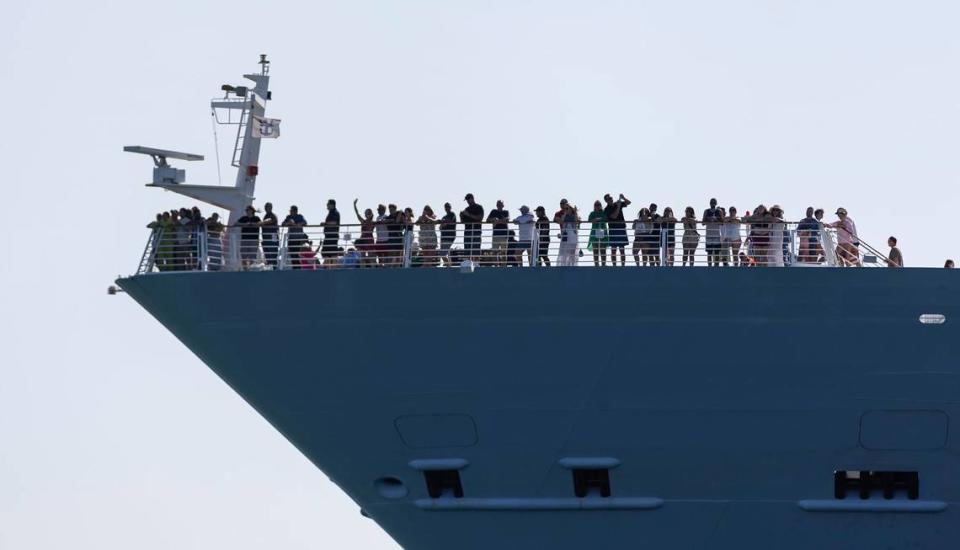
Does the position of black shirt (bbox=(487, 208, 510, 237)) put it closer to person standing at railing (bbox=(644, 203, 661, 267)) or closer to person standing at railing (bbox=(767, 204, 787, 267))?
person standing at railing (bbox=(644, 203, 661, 267))

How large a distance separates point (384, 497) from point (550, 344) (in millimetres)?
3419

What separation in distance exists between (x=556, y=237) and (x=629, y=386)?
7.62 ft

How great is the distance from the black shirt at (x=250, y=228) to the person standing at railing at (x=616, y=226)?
5.07 metres

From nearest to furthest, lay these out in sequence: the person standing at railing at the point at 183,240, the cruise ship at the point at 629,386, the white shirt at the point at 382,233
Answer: the cruise ship at the point at 629,386, the white shirt at the point at 382,233, the person standing at railing at the point at 183,240

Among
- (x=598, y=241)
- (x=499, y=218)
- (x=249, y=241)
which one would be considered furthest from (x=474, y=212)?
(x=249, y=241)

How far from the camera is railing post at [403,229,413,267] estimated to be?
28100 millimetres

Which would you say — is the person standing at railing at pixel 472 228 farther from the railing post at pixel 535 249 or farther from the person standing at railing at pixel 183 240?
the person standing at railing at pixel 183 240

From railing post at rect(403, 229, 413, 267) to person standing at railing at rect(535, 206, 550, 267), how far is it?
1804 mm

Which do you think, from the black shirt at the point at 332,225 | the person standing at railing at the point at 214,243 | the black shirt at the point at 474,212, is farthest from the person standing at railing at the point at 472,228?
the person standing at railing at the point at 214,243

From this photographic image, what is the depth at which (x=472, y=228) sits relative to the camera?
28266mm

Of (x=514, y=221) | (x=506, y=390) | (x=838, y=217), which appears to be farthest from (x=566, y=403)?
(x=838, y=217)

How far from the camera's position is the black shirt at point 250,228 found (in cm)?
2900

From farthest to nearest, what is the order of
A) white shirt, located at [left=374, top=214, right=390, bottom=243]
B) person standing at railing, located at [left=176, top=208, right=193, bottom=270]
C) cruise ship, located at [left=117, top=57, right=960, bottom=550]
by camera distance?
person standing at railing, located at [left=176, top=208, right=193, bottom=270] → white shirt, located at [left=374, top=214, right=390, bottom=243] → cruise ship, located at [left=117, top=57, right=960, bottom=550]

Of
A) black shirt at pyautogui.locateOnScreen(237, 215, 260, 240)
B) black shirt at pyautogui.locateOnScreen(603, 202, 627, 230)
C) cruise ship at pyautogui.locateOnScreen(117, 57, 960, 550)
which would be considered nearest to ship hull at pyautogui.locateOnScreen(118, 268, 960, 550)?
cruise ship at pyautogui.locateOnScreen(117, 57, 960, 550)
